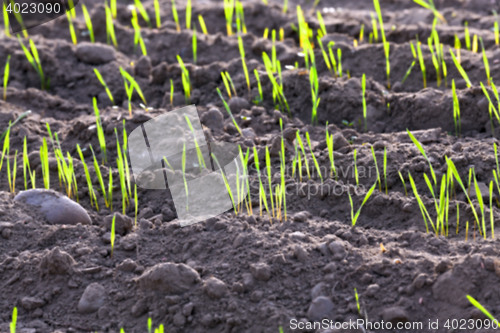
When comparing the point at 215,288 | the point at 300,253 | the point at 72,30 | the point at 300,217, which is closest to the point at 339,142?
the point at 300,217

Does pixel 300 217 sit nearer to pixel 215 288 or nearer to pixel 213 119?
pixel 215 288

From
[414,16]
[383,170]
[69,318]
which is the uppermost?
[414,16]

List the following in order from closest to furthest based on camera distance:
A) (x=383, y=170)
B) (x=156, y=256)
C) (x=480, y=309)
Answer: (x=480, y=309) → (x=156, y=256) → (x=383, y=170)

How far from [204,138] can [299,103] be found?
1.98 ft

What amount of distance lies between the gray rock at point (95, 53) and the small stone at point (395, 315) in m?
2.38

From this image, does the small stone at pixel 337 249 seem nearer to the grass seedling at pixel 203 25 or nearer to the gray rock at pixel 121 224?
the gray rock at pixel 121 224

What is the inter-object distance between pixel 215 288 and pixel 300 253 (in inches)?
10.8

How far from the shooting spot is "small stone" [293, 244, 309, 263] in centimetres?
151

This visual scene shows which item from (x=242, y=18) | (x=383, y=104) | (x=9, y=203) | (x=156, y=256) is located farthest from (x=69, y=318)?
(x=242, y=18)

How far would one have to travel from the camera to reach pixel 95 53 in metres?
3.10

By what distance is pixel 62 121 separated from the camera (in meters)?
2.62

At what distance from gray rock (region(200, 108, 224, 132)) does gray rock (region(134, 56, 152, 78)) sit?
0.73 metres

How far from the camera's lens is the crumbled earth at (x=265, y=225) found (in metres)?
1.40

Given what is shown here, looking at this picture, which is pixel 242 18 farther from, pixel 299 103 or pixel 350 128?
pixel 350 128
